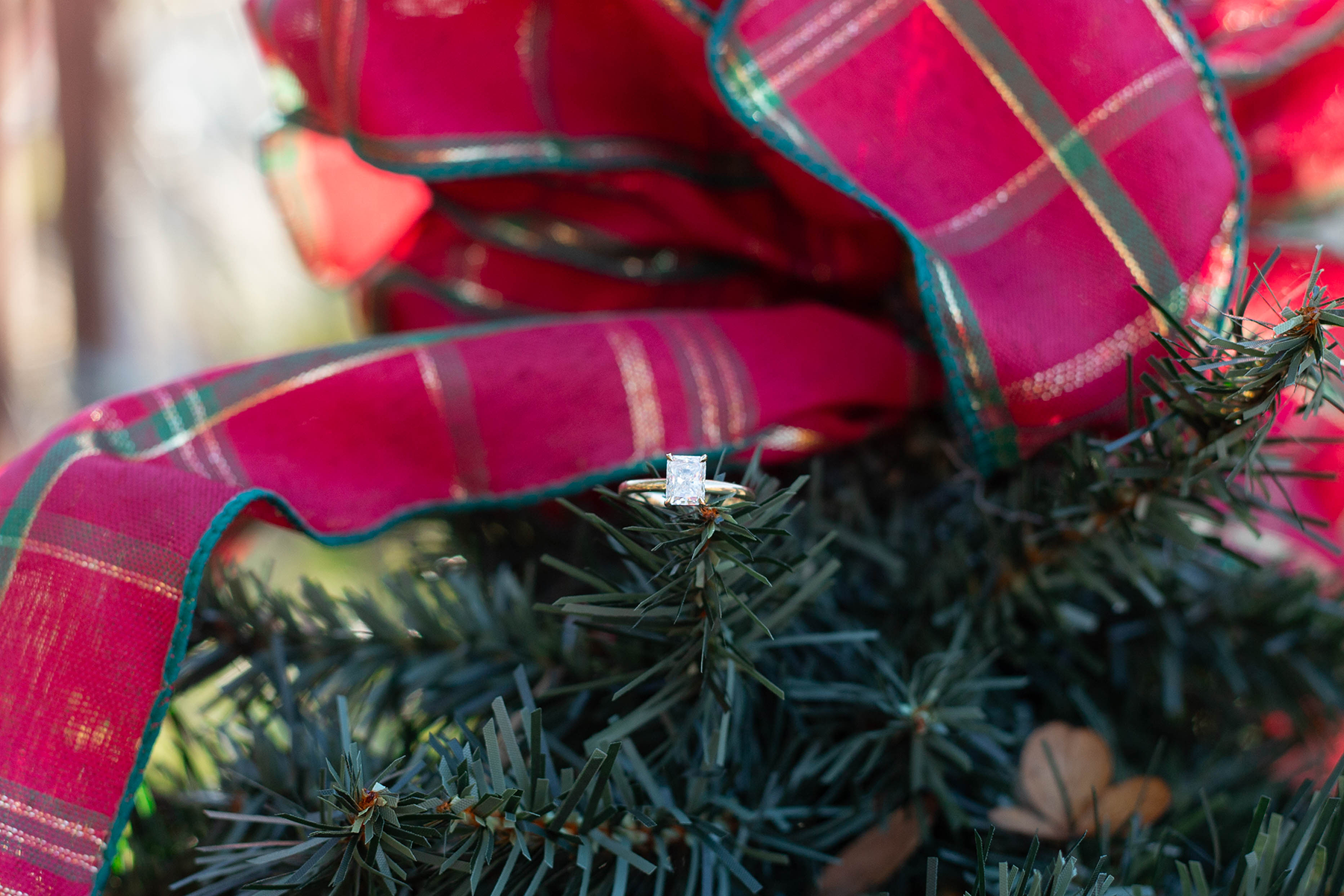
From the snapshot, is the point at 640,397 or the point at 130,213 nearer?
the point at 640,397

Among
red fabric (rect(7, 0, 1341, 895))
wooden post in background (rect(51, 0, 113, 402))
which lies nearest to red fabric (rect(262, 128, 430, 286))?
red fabric (rect(7, 0, 1341, 895))

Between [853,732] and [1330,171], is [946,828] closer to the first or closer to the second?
[853,732]

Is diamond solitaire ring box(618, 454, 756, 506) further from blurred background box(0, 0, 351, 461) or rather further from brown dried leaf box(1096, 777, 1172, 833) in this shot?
blurred background box(0, 0, 351, 461)

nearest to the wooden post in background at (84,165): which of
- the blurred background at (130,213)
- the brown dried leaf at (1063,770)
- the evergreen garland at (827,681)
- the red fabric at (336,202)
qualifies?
the blurred background at (130,213)

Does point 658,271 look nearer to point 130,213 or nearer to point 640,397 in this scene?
point 640,397

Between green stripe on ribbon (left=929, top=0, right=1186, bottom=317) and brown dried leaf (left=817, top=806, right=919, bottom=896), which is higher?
green stripe on ribbon (left=929, top=0, right=1186, bottom=317)

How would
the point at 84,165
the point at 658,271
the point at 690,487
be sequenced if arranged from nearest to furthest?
the point at 690,487 < the point at 658,271 < the point at 84,165

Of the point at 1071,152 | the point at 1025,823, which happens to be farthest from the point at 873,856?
the point at 1071,152
